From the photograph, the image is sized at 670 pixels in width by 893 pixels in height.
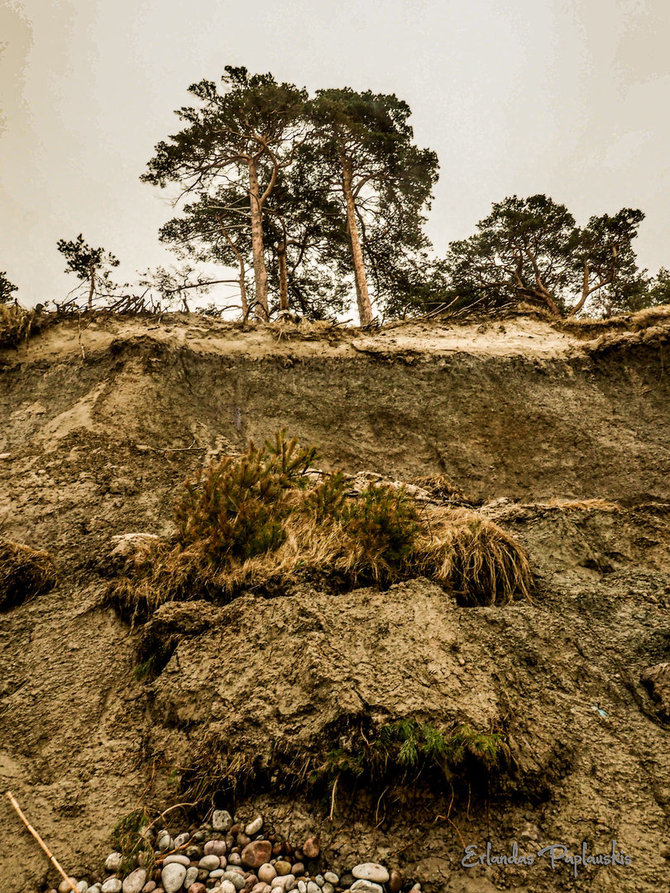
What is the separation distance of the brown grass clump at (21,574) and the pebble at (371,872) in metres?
4.00

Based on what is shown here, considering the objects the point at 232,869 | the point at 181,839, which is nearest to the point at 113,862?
the point at 181,839

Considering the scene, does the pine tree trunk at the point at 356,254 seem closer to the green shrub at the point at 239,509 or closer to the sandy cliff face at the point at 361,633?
the sandy cliff face at the point at 361,633

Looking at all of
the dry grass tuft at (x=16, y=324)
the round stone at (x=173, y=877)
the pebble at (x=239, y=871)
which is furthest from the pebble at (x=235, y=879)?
the dry grass tuft at (x=16, y=324)

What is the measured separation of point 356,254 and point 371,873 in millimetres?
14669

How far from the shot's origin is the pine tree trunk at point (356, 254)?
14.2 m

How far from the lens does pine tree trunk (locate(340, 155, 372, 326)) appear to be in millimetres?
14164

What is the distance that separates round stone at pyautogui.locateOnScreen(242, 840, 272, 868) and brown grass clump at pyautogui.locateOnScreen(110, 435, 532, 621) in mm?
1897

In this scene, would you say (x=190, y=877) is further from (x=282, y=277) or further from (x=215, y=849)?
(x=282, y=277)

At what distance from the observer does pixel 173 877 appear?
269 centimetres

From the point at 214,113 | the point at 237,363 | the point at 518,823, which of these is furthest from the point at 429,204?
the point at 518,823

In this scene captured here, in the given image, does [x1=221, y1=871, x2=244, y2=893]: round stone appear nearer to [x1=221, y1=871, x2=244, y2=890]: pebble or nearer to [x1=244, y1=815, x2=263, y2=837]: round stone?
[x1=221, y1=871, x2=244, y2=890]: pebble

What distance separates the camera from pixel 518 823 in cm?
288

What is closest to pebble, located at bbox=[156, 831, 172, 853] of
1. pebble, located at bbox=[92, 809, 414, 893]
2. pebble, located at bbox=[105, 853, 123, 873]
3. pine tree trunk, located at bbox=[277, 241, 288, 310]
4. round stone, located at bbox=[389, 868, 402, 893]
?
pebble, located at bbox=[92, 809, 414, 893]

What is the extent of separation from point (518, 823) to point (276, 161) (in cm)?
1650
